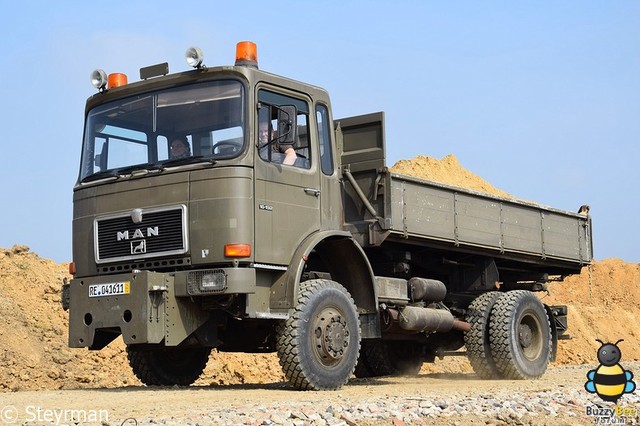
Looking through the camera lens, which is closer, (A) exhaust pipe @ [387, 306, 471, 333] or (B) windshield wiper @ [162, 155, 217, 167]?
(B) windshield wiper @ [162, 155, 217, 167]

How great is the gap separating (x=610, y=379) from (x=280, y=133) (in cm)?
459

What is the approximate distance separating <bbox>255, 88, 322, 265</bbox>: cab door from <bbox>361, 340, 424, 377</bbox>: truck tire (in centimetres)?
451

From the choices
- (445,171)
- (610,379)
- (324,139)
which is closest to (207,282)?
(324,139)

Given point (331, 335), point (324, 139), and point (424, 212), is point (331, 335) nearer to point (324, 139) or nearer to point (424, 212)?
→ point (324, 139)

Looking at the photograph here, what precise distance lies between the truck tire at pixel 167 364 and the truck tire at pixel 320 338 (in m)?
2.17

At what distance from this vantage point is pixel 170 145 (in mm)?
10180

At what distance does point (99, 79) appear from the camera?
10.8m

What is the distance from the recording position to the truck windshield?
989 cm

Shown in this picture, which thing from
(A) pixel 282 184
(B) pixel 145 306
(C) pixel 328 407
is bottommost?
(C) pixel 328 407

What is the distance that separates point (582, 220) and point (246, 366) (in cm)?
657

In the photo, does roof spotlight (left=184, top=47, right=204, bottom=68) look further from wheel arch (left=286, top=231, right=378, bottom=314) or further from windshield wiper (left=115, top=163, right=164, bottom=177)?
wheel arch (left=286, top=231, right=378, bottom=314)

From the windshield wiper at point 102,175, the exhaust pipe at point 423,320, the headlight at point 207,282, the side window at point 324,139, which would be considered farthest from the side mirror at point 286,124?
the exhaust pipe at point 423,320

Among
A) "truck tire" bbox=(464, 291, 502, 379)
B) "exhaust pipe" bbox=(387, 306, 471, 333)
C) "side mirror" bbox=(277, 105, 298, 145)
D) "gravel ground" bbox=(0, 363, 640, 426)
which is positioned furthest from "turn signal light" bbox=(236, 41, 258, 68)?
"truck tire" bbox=(464, 291, 502, 379)

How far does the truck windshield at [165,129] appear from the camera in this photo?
9.89m
